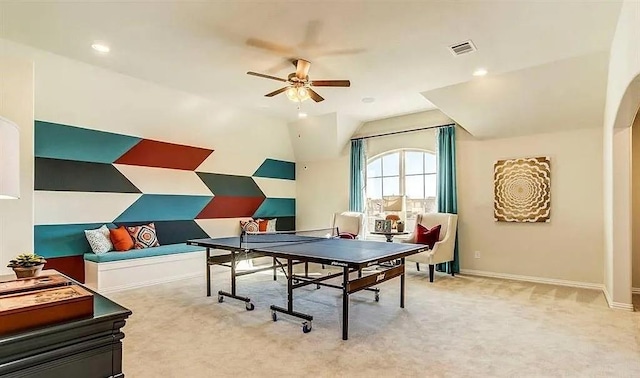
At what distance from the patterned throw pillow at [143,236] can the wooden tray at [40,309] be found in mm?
4764

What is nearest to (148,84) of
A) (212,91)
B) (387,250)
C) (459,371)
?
(212,91)

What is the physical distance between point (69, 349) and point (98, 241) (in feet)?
15.5

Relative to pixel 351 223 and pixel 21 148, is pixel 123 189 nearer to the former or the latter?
pixel 21 148

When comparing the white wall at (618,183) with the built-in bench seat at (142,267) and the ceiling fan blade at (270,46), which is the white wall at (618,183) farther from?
Result: the built-in bench seat at (142,267)

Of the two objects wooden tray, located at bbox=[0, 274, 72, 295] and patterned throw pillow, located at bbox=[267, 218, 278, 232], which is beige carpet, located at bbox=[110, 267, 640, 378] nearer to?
wooden tray, located at bbox=[0, 274, 72, 295]

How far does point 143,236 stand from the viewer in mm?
5621

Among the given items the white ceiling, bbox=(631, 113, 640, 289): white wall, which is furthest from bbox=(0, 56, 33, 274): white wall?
bbox=(631, 113, 640, 289): white wall

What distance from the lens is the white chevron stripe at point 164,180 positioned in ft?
18.7

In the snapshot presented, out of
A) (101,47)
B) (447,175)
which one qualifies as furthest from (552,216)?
(101,47)

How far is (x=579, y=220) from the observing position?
5.21 m

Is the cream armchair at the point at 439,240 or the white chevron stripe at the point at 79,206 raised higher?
the white chevron stripe at the point at 79,206

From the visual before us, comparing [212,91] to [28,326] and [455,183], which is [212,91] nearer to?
[455,183]

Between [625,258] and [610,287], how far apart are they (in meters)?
0.49

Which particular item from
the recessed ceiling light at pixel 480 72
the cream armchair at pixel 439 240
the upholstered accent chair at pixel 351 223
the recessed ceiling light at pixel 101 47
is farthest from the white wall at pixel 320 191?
the recessed ceiling light at pixel 101 47
